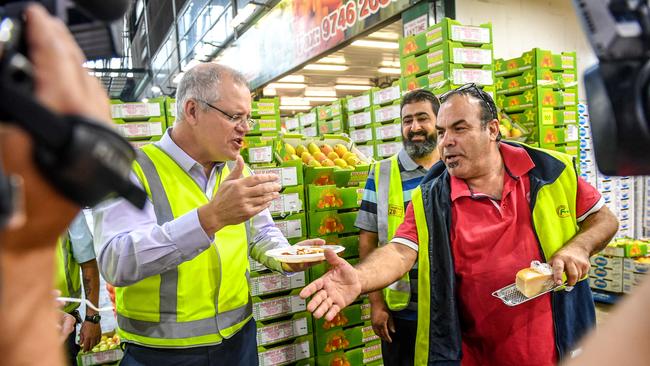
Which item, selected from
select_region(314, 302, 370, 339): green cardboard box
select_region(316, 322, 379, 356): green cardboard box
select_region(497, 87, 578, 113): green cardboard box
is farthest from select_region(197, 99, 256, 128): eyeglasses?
select_region(497, 87, 578, 113): green cardboard box

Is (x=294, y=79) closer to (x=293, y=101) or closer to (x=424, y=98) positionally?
(x=293, y=101)

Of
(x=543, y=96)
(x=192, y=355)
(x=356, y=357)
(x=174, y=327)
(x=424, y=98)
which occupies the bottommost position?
(x=356, y=357)

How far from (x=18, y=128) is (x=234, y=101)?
161 centimetres

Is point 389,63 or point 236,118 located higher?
point 389,63

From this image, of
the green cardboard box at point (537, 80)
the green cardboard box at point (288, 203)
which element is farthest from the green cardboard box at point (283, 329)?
the green cardboard box at point (537, 80)

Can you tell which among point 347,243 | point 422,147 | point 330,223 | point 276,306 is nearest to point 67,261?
point 276,306

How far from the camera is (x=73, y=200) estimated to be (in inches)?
16.6

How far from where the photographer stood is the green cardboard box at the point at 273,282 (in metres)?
3.23

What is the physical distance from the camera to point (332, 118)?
7.11 m

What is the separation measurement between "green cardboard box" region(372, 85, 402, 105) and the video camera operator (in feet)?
15.8

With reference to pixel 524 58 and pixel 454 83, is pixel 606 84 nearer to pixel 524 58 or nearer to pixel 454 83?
pixel 454 83

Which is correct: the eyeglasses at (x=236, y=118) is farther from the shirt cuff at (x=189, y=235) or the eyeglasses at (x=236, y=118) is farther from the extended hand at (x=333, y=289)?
the extended hand at (x=333, y=289)

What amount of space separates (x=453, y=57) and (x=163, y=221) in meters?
3.21

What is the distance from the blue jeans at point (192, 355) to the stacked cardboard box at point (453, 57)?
2961mm
